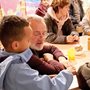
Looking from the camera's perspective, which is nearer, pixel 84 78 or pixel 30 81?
pixel 30 81

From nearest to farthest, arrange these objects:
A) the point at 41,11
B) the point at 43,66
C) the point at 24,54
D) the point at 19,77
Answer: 1. the point at 19,77
2. the point at 24,54
3. the point at 43,66
4. the point at 41,11

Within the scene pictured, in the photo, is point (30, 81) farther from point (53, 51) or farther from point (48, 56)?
point (53, 51)

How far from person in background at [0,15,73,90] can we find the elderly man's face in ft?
0.95

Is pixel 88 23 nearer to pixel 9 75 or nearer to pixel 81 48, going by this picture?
pixel 81 48

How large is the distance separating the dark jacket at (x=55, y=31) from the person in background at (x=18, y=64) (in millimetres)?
1173

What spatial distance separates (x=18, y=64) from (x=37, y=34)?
1.40 ft

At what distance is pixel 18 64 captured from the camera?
1131mm

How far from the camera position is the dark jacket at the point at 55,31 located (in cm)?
241

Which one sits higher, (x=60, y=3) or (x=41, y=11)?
(x=60, y=3)

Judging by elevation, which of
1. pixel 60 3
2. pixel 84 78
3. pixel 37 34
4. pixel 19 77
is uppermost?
pixel 60 3

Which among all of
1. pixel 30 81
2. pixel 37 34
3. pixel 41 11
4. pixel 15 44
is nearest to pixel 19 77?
pixel 30 81

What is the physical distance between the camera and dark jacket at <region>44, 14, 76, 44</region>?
7.90ft

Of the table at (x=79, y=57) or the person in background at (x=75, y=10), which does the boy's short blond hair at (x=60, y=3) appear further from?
the person in background at (x=75, y=10)

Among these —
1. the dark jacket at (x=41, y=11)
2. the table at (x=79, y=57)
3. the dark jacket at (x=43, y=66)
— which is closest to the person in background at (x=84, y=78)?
the table at (x=79, y=57)
